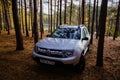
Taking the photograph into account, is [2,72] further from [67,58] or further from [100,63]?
[100,63]

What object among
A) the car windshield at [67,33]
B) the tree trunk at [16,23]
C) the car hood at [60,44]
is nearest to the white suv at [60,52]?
the car hood at [60,44]

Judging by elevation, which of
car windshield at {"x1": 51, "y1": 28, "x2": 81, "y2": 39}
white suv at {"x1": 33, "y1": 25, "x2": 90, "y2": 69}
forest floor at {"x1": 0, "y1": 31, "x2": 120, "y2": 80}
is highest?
car windshield at {"x1": 51, "y1": 28, "x2": 81, "y2": 39}

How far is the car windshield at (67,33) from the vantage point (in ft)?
27.5

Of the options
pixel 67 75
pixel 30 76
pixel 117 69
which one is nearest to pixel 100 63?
pixel 117 69

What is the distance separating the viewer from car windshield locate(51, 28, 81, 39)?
27.5 feet

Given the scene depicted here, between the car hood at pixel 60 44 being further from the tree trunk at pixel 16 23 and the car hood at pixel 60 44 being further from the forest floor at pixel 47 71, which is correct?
the tree trunk at pixel 16 23

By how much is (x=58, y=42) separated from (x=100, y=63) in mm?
2480

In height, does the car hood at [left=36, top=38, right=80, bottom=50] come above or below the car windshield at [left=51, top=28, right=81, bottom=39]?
below

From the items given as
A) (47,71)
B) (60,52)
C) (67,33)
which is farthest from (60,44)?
(67,33)

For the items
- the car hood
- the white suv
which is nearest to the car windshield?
the white suv

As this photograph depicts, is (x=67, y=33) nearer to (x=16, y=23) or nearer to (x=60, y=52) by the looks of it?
(x=60, y=52)

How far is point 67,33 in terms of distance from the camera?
8.64m

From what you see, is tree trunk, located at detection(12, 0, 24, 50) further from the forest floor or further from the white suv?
the white suv

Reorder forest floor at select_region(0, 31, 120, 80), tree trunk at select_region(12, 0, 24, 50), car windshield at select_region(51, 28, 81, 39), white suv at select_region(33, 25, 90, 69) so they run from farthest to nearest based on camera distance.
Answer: tree trunk at select_region(12, 0, 24, 50), car windshield at select_region(51, 28, 81, 39), forest floor at select_region(0, 31, 120, 80), white suv at select_region(33, 25, 90, 69)
